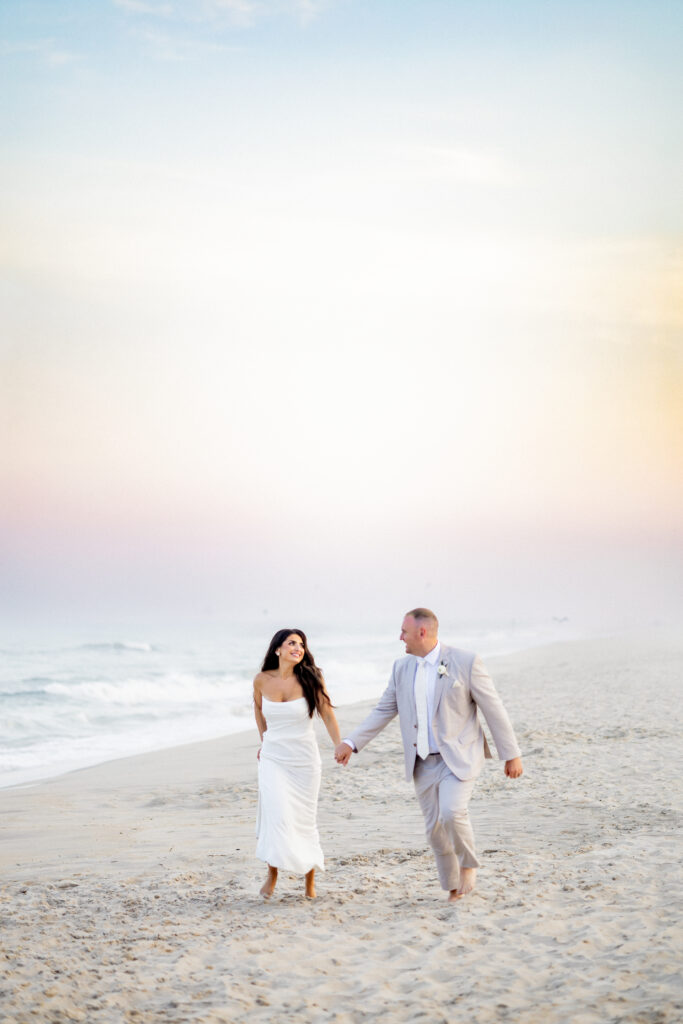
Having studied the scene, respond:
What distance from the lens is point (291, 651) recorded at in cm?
671

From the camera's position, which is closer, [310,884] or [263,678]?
[310,884]

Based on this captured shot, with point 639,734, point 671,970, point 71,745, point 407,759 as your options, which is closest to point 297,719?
point 407,759

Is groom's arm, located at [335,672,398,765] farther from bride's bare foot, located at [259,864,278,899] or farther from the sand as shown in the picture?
the sand

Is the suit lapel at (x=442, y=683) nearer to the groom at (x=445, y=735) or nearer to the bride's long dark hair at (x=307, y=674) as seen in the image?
the groom at (x=445, y=735)

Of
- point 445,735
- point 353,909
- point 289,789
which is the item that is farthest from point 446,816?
point 289,789

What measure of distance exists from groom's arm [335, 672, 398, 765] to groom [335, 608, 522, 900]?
0.7 inches

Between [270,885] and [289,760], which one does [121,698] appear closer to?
[270,885]

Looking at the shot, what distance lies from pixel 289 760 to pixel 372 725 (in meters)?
0.63

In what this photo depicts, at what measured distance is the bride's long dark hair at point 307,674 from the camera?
22.1 feet

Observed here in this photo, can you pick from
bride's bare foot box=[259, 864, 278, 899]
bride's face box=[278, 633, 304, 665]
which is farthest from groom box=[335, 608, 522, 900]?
bride's bare foot box=[259, 864, 278, 899]

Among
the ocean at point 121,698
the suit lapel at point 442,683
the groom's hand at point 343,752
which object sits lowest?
the ocean at point 121,698

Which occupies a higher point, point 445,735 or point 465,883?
point 445,735

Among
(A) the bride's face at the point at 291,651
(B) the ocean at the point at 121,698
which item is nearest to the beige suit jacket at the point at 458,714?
(A) the bride's face at the point at 291,651

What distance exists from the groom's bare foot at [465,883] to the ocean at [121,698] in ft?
28.9
